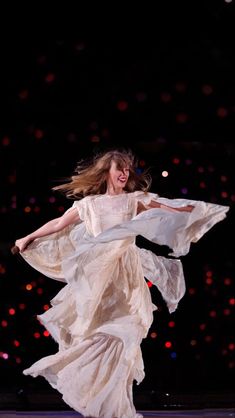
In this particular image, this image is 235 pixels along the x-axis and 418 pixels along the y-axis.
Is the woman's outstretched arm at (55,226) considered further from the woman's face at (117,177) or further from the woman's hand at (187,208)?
the woman's hand at (187,208)

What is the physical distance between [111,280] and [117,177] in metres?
0.51

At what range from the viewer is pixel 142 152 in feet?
13.0

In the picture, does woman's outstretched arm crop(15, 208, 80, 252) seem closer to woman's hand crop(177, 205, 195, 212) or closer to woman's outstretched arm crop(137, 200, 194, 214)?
woman's outstretched arm crop(137, 200, 194, 214)

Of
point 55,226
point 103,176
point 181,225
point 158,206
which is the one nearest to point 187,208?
point 181,225

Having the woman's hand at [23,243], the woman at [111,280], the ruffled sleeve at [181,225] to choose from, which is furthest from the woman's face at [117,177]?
the woman's hand at [23,243]

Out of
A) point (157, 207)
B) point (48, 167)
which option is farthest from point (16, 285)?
point (157, 207)

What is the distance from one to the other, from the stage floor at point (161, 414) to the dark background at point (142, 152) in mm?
173

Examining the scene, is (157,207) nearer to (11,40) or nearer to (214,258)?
(214,258)

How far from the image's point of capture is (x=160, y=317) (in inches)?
157

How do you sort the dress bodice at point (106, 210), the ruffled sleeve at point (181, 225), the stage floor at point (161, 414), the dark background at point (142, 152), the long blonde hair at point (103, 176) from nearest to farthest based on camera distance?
the ruffled sleeve at point (181, 225)
the dress bodice at point (106, 210)
the long blonde hair at point (103, 176)
the stage floor at point (161, 414)
the dark background at point (142, 152)

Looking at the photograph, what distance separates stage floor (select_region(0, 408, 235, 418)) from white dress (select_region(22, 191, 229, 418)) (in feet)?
2.01

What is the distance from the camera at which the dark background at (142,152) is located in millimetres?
3928

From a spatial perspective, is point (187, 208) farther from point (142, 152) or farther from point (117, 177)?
point (142, 152)

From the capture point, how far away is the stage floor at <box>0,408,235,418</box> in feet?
11.6
